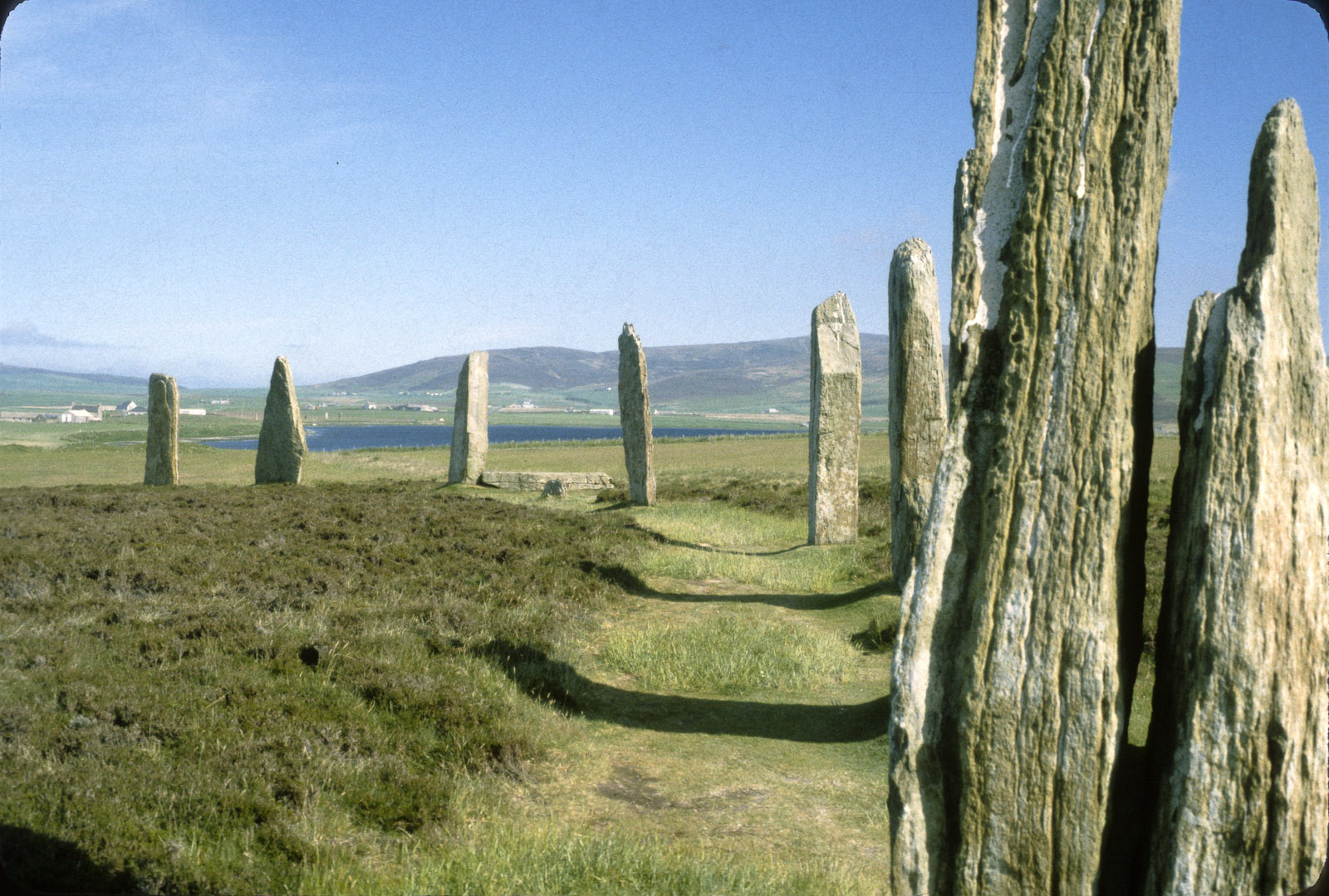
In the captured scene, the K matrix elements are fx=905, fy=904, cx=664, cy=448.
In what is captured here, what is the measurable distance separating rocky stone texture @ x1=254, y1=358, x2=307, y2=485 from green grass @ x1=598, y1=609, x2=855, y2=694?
48.0 feet

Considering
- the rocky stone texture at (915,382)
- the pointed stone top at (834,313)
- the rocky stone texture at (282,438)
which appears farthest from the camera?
the rocky stone texture at (282,438)

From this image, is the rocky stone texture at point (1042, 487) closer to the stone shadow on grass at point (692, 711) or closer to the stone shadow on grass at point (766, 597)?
the stone shadow on grass at point (692, 711)

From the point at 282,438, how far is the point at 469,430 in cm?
437

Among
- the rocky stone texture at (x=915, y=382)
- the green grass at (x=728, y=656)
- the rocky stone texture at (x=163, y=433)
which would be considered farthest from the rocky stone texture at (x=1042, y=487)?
the rocky stone texture at (x=163, y=433)

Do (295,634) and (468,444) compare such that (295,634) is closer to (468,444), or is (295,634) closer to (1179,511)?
(1179,511)

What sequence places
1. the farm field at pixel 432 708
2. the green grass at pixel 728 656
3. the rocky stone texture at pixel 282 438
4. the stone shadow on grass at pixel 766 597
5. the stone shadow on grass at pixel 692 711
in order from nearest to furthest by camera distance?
the farm field at pixel 432 708 → the stone shadow on grass at pixel 692 711 → the green grass at pixel 728 656 → the stone shadow on grass at pixel 766 597 → the rocky stone texture at pixel 282 438

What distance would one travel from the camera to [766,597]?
11.3m

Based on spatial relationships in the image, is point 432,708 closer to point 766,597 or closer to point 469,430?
Result: point 766,597

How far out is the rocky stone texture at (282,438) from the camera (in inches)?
839

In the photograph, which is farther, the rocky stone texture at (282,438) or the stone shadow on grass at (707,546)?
the rocky stone texture at (282,438)

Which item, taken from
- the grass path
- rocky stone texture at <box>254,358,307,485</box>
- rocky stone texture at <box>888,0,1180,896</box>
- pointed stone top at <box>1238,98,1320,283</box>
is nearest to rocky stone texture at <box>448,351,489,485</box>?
rocky stone texture at <box>254,358,307,485</box>

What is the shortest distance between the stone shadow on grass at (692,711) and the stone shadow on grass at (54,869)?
3.60 metres

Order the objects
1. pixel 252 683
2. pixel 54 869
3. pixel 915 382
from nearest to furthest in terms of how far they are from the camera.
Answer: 1. pixel 54 869
2. pixel 252 683
3. pixel 915 382

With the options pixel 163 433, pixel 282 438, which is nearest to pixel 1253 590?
pixel 282 438
